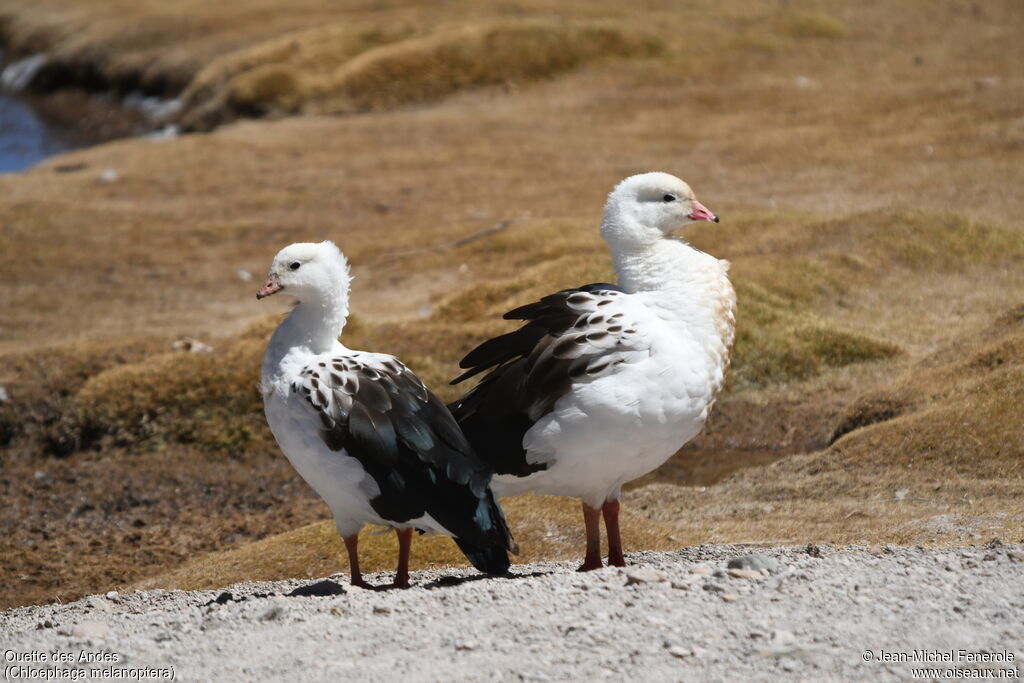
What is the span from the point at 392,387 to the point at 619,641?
259cm

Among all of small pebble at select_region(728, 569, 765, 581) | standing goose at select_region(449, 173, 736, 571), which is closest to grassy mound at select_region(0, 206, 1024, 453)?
standing goose at select_region(449, 173, 736, 571)

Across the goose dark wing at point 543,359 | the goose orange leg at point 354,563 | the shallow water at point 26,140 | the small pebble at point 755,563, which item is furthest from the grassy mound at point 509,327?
the shallow water at point 26,140

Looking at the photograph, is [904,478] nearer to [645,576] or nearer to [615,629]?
[645,576]

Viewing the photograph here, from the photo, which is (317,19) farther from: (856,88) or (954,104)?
(954,104)

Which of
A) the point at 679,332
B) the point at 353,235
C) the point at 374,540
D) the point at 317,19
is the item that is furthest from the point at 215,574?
the point at 317,19

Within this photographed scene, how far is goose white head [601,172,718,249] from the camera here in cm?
913

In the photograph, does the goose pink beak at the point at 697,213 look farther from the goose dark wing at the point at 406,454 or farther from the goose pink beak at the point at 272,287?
the goose pink beak at the point at 272,287

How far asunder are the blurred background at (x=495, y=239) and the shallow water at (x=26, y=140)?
0.18 meters

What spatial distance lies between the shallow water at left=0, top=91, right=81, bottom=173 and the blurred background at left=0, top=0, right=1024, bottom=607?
185 millimetres

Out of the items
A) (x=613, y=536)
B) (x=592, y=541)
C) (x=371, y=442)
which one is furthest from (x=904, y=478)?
(x=371, y=442)

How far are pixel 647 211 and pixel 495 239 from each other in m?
13.7

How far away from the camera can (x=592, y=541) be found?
8.86m

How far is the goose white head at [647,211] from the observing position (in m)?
9.13

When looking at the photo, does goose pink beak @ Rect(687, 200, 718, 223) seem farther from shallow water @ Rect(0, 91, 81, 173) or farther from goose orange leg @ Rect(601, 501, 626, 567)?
shallow water @ Rect(0, 91, 81, 173)
